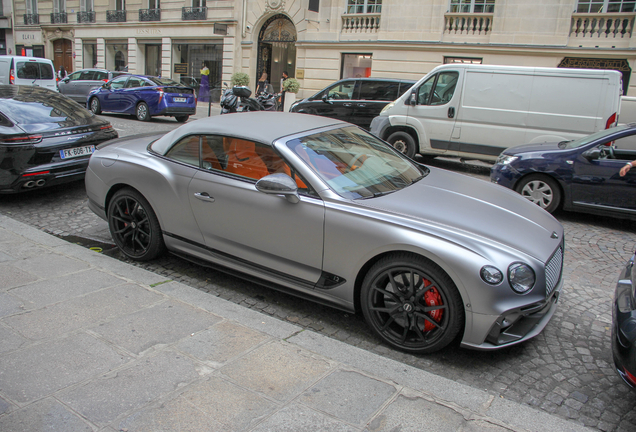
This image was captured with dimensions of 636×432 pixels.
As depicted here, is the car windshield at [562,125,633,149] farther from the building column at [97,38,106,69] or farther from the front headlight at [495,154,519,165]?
the building column at [97,38,106,69]

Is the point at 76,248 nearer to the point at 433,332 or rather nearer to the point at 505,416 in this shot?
the point at 433,332

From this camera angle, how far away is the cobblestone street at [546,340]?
2.92m

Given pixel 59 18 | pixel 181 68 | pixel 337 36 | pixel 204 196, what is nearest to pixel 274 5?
pixel 337 36

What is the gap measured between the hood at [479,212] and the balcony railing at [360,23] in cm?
1796

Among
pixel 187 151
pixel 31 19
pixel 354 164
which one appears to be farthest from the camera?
pixel 31 19

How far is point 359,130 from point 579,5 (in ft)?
53.2

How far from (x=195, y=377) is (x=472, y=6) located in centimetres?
1917

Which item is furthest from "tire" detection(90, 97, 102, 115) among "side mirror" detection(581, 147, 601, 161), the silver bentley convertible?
"side mirror" detection(581, 147, 601, 161)

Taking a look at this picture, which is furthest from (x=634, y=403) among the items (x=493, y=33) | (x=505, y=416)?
(x=493, y=33)

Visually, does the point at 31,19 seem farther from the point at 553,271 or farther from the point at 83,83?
the point at 553,271

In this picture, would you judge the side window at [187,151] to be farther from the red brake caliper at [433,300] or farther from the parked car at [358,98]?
the parked car at [358,98]

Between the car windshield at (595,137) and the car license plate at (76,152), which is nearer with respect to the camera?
the car license plate at (76,152)

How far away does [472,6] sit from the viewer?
1856 cm

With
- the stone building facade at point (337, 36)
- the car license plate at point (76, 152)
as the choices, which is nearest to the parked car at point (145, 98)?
the stone building facade at point (337, 36)
